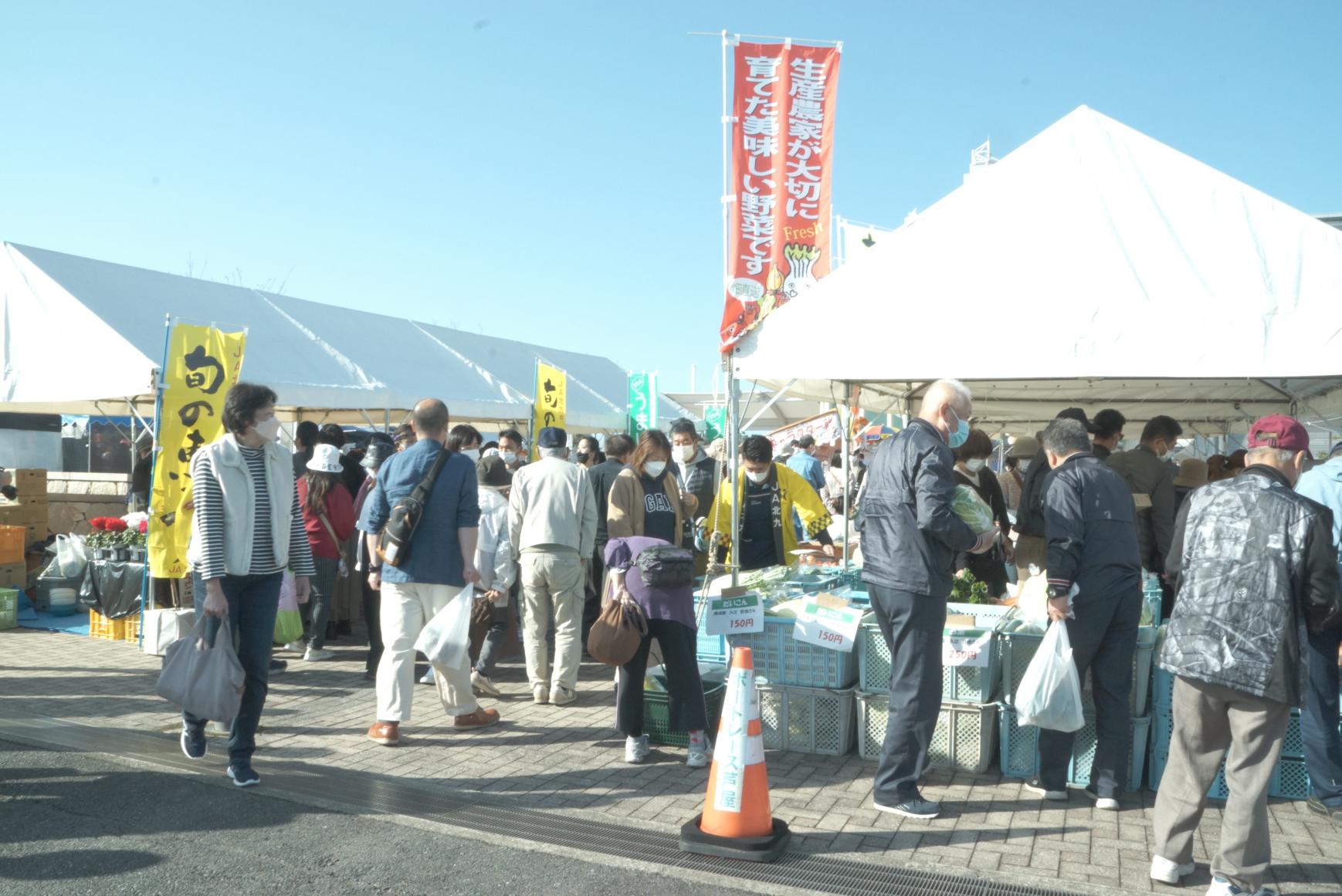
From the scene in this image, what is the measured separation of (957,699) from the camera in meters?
5.38

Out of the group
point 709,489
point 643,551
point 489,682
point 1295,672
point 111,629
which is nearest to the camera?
point 1295,672

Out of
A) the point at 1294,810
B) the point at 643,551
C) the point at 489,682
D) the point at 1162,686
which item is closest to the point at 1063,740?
the point at 1162,686

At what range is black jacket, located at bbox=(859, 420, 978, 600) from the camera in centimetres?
448

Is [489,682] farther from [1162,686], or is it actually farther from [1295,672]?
[1295,672]

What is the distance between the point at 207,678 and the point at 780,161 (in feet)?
19.8

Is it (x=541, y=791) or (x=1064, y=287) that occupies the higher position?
(x=1064, y=287)

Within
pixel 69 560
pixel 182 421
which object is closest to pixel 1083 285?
pixel 182 421

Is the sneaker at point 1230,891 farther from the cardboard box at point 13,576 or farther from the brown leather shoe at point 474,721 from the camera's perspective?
the cardboard box at point 13,576

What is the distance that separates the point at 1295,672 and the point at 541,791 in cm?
342

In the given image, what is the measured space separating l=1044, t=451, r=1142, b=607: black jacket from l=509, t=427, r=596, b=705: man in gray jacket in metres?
3.26

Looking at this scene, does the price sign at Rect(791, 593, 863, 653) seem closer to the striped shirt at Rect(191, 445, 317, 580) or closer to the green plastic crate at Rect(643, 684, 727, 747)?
Answer: the green plastic crate at Rect(643, 684, 727, 747)

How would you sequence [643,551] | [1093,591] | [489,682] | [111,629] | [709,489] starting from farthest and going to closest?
[111,629], [709,489], [489,682], [643,551], [1093,591]

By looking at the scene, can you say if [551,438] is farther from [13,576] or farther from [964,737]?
[13,576]

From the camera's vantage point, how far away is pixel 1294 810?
483 centimetres
